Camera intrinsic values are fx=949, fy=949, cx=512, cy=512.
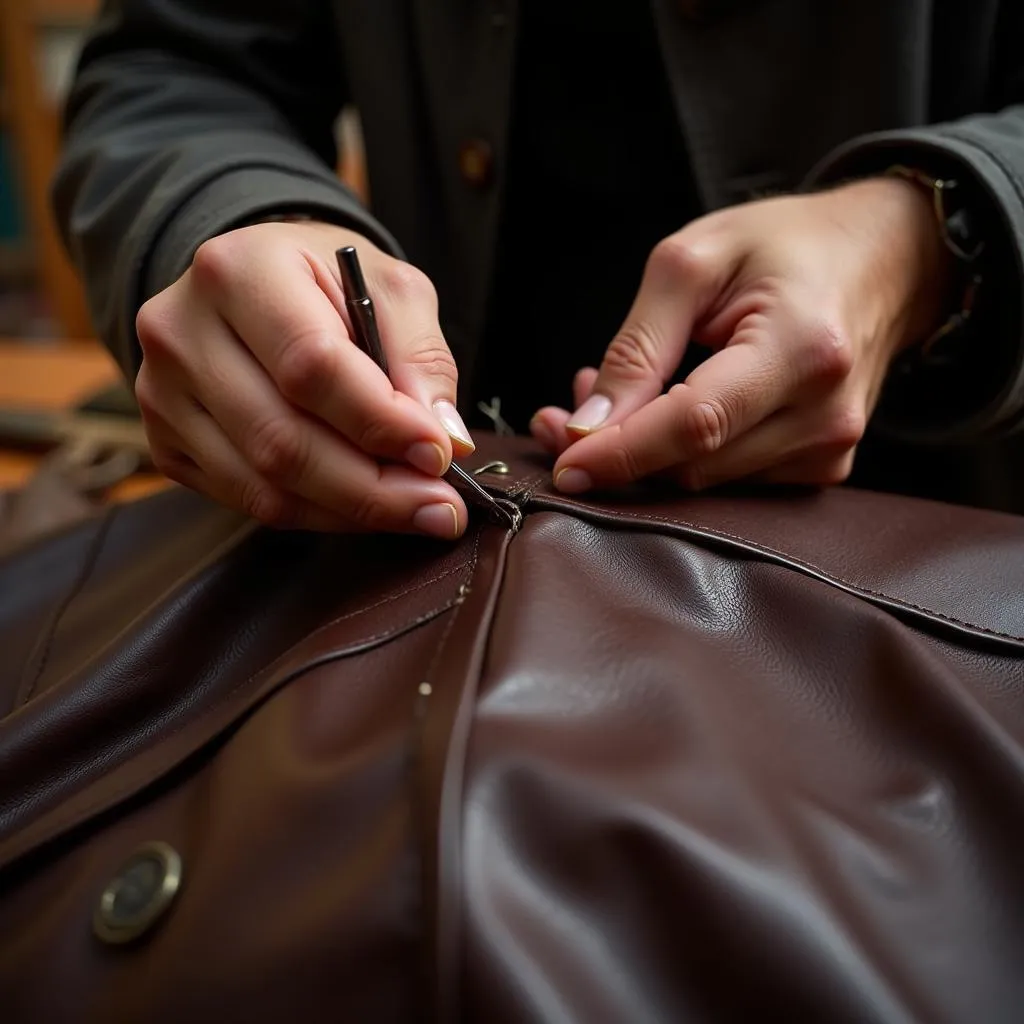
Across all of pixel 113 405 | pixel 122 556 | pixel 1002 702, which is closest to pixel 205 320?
pixel 122 556

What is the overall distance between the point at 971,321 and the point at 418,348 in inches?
13.8

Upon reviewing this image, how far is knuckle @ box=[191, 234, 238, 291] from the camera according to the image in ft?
1.42

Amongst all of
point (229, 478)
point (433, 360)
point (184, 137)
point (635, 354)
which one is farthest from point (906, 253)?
point (184, 137)

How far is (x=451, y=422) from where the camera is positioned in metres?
0.43

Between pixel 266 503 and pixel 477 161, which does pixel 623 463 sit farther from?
pixel 477 161

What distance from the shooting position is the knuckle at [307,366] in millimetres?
397

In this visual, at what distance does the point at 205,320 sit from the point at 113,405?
0.58 metres

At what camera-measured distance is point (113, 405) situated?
3.15 feet

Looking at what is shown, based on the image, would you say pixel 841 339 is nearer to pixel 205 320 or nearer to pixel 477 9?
pixel 205 320

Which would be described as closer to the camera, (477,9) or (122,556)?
(122,556)

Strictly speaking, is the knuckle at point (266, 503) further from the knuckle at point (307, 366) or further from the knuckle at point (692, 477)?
the knuckle at point (692, 477)

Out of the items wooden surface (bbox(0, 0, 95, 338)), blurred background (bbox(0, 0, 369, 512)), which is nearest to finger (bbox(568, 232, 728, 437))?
blurred background (bbox(0, 0, 369, 512))

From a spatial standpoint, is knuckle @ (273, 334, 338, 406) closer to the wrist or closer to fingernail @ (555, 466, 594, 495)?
fingernail @ (555, 466, 594, 495)

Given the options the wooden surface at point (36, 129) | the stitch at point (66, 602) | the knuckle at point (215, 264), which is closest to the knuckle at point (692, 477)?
the knuckle at point (215, 264)
